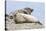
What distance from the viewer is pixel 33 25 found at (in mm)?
1335

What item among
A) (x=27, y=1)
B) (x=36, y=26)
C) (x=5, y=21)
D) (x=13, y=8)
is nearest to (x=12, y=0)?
(x=13, y=8)

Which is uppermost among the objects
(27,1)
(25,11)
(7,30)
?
(27,1)

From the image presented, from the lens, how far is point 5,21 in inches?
50.4

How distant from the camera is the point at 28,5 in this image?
1338 mm

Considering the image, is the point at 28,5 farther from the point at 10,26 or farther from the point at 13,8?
the point at 10,26

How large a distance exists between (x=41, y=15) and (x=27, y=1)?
33cm

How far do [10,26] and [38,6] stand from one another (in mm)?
565

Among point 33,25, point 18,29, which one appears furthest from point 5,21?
point 33,25

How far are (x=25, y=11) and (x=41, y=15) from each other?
277 millimetres

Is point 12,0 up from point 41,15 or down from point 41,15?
up

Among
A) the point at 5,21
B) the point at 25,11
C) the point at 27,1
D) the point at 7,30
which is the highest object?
the point at 27,1

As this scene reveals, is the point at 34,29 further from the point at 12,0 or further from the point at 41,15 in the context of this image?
the point at 12,0

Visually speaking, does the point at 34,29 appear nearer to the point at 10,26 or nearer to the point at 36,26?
the point at 36,26

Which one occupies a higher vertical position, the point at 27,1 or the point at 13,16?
the point at 27,1
